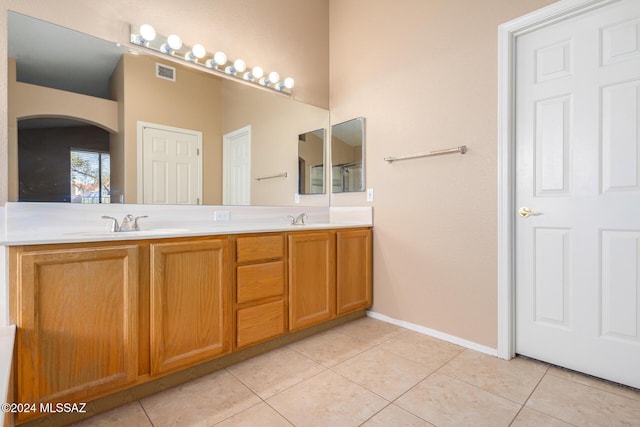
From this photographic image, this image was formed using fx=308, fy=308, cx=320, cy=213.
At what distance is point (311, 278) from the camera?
2.20 metres

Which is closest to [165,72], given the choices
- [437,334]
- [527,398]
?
[437,334]

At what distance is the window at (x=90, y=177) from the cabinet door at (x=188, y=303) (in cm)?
61

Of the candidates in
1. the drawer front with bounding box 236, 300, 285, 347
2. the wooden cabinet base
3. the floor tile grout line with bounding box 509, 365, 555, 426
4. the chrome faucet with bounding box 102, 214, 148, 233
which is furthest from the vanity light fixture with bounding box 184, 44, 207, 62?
the floor tile grout line with bounding box 509, 365, 555, 426

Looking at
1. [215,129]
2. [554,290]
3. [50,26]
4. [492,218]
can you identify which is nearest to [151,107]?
[215,129]

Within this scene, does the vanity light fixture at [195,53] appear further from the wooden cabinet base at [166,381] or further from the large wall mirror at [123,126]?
the wooden cabinet base at [166,381]

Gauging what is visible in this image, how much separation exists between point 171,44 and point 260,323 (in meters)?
1.88

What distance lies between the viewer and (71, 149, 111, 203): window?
170cm

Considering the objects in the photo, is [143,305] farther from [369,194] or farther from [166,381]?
[369,194]

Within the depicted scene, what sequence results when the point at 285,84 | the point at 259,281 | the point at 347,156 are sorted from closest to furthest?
1. the point at 259,281
2. the point at 285,84
3. the point at 347,156

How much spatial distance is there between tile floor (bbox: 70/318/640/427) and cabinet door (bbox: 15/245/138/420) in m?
0.25

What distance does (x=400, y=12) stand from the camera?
243cm

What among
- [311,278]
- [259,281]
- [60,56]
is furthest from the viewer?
[311,278]

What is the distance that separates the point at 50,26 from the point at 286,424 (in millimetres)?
2332

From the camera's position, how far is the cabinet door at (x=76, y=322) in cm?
117
